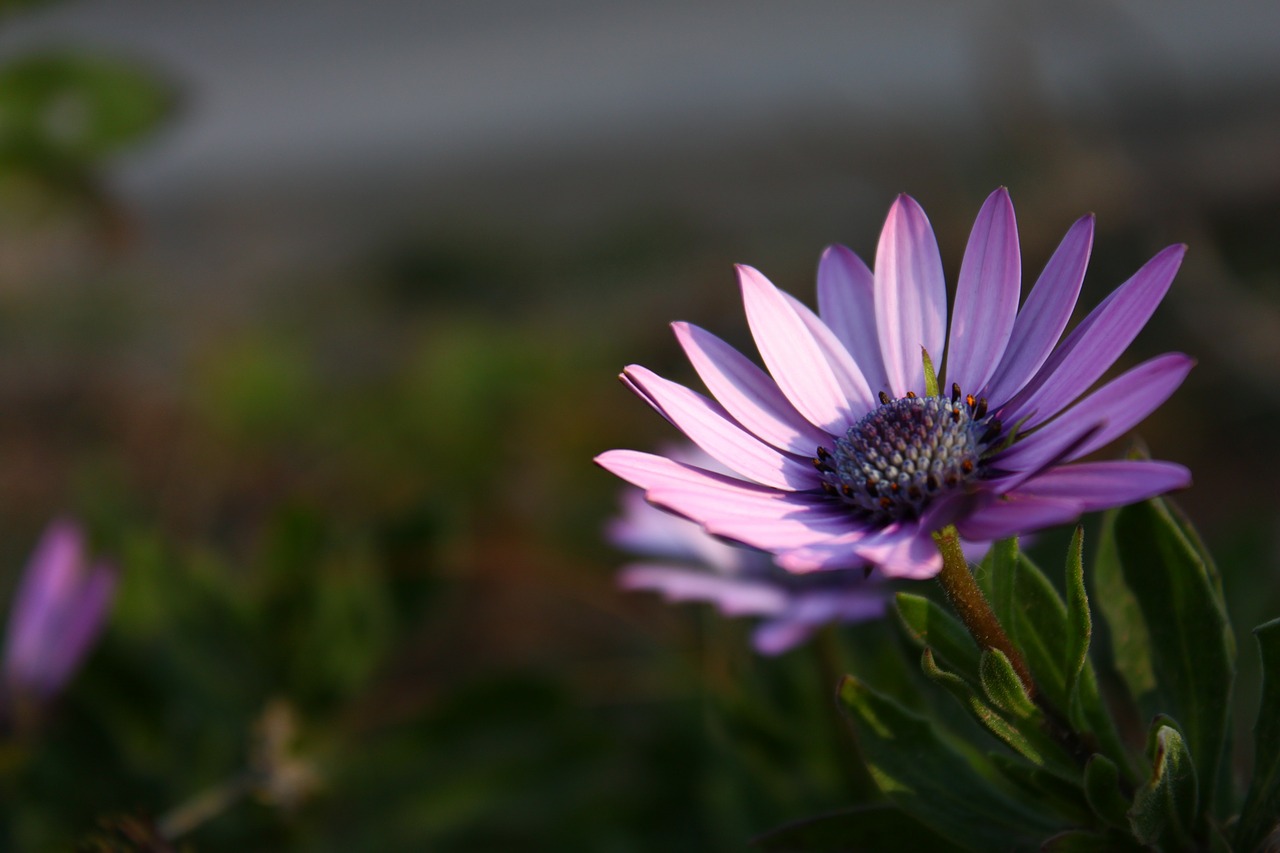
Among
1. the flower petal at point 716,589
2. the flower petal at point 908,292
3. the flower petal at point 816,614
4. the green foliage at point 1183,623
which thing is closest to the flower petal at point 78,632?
the flower petal at point 716,589

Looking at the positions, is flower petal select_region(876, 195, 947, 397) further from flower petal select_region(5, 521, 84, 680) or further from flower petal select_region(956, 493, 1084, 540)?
flower petal select_region(5, 521, 84, 680)

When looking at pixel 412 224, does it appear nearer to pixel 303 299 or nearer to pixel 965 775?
pixel 303 299

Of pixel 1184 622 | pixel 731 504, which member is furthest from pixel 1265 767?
pixel 731 504

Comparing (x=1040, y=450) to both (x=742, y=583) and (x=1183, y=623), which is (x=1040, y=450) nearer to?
(x=1183, y=623)

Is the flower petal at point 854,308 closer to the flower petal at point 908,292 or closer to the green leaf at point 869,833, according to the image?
the flower petal at point 908,292

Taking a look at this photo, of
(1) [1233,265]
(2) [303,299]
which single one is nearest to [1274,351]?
(1) [1233,265]

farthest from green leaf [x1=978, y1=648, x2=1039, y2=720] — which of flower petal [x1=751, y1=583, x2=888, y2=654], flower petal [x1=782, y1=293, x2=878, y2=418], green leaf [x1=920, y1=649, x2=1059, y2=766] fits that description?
flower petal [x1=751, y1=583, x2=888, y2=654]

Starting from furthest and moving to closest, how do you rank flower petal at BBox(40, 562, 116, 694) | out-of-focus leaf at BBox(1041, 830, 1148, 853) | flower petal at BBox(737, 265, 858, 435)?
flower petal at BBox(40, 562, 116, 694), flower petal at BBox(737, 265, 858, 435), out-of-focus leaf at BBox(1041, 830, 1148, 853)

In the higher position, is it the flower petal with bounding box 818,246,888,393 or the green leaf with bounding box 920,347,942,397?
the flower petal with bounding box 818,246,888,393
